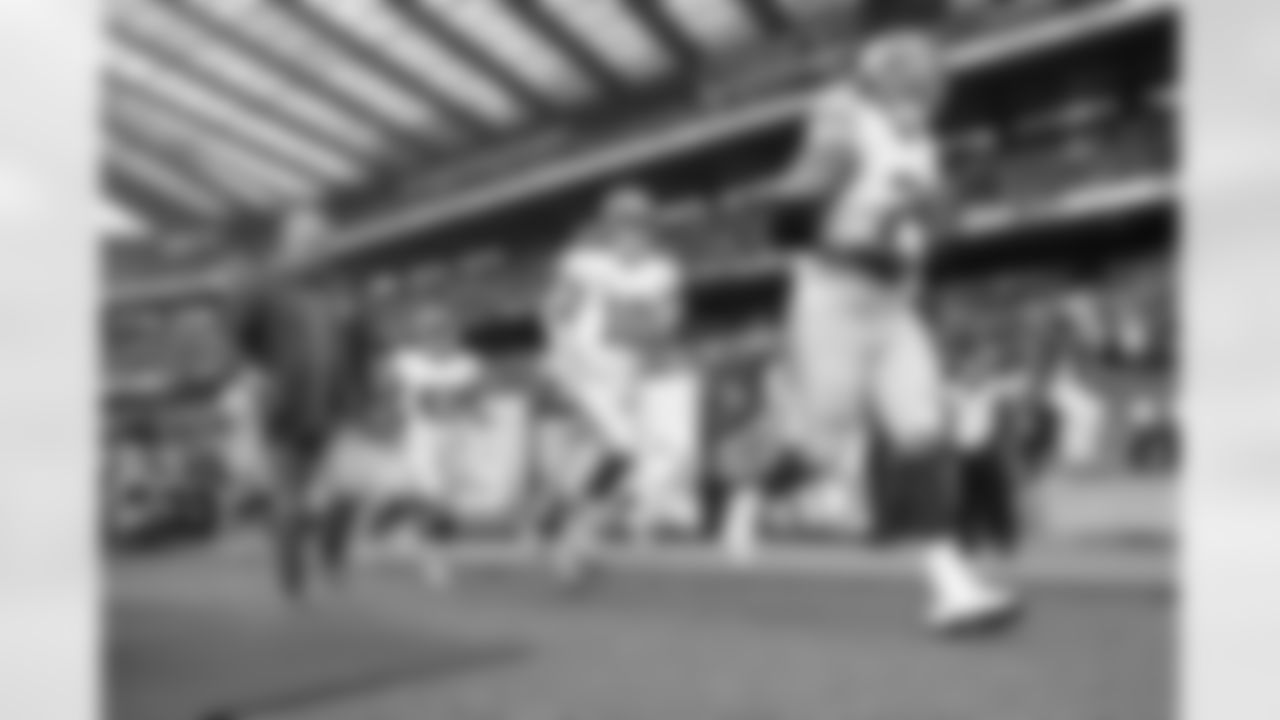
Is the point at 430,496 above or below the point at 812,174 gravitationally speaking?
below

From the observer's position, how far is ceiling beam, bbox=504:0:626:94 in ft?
6.12

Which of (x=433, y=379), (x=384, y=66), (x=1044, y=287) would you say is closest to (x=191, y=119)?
(x=384, y=66)

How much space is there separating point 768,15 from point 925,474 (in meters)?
0.70

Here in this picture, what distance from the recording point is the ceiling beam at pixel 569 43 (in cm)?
187

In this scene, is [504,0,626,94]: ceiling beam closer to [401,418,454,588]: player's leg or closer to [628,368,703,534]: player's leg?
[628,368,703,534]: player's leg

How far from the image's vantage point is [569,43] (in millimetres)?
1880

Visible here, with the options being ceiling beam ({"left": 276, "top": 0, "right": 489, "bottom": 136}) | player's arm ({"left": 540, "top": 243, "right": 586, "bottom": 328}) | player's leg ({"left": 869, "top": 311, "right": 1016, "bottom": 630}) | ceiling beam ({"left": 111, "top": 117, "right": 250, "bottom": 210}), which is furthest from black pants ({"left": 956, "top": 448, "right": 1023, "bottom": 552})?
ceiling beam ({"left": 111, "top": 117, "right": 250, "bottom": 210})

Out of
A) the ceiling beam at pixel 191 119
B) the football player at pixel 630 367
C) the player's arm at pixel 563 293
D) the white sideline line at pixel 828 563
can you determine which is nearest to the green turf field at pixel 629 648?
the white sideline line at pixel 828 563

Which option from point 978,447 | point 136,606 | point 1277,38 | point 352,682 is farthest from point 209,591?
point 1277,38

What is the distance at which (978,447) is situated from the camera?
1755 millimetres

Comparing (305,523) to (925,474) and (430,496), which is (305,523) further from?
(925,474)

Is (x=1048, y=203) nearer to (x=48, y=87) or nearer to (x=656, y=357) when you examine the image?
(x=656, y=357)

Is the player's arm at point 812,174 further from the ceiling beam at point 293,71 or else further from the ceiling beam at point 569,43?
the ceiling beam at point 293,71

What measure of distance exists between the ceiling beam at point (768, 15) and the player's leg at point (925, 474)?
45 centimetres
